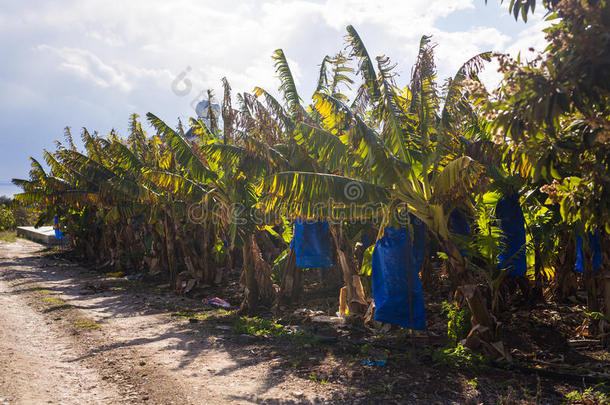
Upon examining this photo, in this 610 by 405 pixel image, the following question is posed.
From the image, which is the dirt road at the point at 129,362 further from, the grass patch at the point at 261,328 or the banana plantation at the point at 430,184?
the banana plantation at the point at 430,184

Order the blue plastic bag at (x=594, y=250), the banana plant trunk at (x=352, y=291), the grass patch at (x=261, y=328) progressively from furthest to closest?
the banana plant trunk at (x=352, y=291) → the grass patch at (x=261, y=328) → the blue plastic bag at (x=594, y=250)

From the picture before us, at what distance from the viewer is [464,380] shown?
5652mm

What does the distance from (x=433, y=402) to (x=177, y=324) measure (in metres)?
6.19

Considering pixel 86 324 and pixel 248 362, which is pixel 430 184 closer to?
pixel 248 362

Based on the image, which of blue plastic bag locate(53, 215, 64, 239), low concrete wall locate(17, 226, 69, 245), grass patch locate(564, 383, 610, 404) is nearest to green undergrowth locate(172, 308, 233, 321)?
grass patch locate(564, 383, 610, 404)

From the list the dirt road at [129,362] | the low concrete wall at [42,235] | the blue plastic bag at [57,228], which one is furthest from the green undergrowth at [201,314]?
the low concrete wall at [42,235]

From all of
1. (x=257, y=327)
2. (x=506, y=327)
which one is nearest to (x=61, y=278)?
(x=257, y=327)

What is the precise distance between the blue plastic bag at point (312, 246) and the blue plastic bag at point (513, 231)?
3812 mm

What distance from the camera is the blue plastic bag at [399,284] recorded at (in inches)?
269

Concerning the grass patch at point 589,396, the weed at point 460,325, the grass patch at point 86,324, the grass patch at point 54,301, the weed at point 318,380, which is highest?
the weed at point 460,325

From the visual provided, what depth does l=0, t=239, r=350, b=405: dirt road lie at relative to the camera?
5.21 meters

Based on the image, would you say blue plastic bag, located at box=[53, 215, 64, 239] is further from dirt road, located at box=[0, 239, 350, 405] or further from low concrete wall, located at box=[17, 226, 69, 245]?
dirt road, located at box=[0, 239, 350, 405]

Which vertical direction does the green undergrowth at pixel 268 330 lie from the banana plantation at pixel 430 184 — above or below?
below

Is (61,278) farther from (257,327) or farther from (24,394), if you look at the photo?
(24,394)
